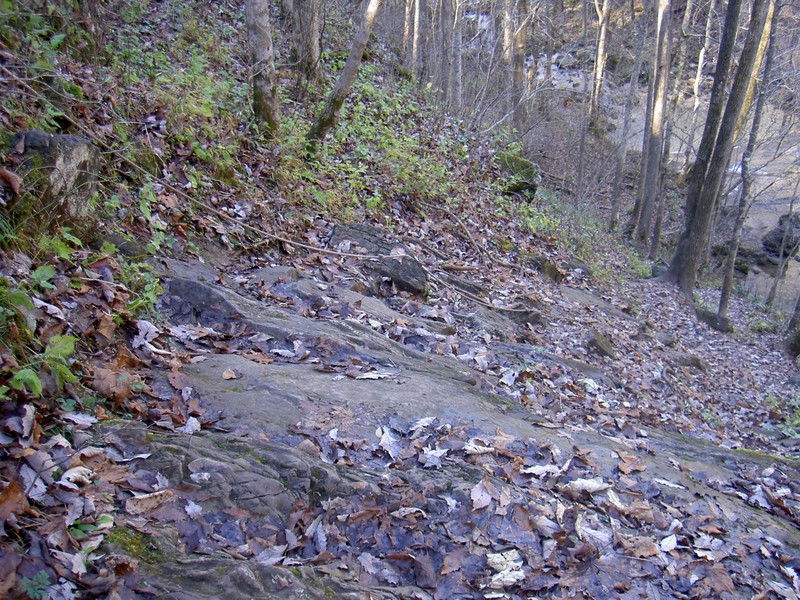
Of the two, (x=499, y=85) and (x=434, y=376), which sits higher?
(x=499, y=85)

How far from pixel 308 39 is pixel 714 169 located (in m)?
9.79

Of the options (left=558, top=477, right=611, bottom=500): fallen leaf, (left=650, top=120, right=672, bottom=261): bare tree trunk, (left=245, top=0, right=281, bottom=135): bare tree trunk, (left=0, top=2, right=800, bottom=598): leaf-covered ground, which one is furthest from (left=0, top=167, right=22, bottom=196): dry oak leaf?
(left=650, top=120, right=672, bottom=261): bare tree trunk

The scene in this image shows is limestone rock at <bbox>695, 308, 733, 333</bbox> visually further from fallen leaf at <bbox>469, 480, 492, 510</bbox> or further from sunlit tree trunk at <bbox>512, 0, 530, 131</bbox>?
fallen leaf at <bbox>469, 480, 492, 510</bbox>

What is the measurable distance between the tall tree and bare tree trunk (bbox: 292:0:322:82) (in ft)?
29.9

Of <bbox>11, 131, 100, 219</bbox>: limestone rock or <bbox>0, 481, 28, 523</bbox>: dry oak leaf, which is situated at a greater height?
<bbox>11, 131, 100, 219</bbox>: limestone rock

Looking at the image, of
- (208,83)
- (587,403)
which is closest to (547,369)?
(587,403)

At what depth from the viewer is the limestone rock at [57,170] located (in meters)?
3.90

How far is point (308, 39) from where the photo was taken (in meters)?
11.1

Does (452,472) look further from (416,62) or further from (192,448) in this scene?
(416,62)

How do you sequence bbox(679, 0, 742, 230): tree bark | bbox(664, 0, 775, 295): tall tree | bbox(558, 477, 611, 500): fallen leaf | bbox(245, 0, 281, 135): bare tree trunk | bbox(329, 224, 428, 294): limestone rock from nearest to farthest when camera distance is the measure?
bbox(558, 477, 611, 500): fallen leaf < bbox(329, 224, 428, 294): limestone rock < bbox(245, 0, 281, 135): bare tree trunk < bbox(664, 0, 775, 295): tall tree < bbox(679, 0, 742, 230): tree bark

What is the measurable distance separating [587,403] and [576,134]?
1873 centimetres

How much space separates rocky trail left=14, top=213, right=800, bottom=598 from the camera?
267cm

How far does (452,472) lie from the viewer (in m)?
3.57

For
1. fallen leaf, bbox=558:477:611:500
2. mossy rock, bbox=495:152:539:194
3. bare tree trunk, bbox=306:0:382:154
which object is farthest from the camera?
mossy rock, bbox=495:152:539:194
